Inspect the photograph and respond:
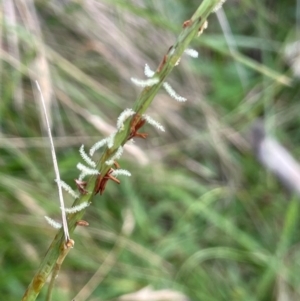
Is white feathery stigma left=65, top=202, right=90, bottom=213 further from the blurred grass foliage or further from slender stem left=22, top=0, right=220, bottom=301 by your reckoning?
the blurred grass foliage

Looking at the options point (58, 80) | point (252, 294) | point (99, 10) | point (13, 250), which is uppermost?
point (99, 10)

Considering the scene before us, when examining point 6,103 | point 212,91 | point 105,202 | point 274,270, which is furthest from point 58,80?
point 274,270

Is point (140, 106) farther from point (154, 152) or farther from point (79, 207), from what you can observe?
point (154, 152)

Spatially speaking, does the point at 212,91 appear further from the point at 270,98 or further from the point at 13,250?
the point at 13,250

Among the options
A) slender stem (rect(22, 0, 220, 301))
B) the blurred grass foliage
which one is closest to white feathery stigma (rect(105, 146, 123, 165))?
slender stem (rect(22, 0, 220, 301))

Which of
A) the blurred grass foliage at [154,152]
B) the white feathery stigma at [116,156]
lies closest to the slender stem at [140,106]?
the white feathery stigma at [116,156]

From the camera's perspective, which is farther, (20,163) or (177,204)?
(177,204)

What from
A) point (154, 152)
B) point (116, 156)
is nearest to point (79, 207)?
point (116, 156)
